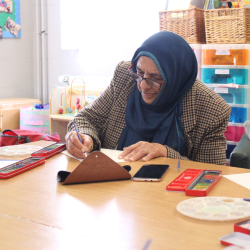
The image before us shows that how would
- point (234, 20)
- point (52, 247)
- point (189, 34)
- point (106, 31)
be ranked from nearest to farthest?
point (52, 247) → point (234, 20) → point (189, 34) → point (106, 31)

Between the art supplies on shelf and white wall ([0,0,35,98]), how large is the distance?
2.87 m

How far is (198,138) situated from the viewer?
155 centimetres

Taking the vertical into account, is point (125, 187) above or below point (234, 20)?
below

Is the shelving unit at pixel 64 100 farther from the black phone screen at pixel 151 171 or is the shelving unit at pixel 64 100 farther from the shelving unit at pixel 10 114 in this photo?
the black phone screen at pixel 151 171

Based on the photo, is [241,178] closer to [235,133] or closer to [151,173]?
[151,173]

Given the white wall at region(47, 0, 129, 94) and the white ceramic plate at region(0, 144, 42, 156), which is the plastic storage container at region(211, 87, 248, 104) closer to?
the white wall at region(47, 0, 129, 94)

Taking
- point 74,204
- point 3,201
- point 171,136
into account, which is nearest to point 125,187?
point 74,204

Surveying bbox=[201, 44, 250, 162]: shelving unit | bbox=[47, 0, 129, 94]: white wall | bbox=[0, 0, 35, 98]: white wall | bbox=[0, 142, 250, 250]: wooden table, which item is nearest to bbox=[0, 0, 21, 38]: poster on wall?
bbox=[0, 0, 35, 98]: white wall

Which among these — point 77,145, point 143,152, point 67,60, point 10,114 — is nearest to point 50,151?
point 77,145

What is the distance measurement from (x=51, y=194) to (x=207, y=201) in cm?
41

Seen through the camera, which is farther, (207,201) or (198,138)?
(198,138)

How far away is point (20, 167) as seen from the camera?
1.15m

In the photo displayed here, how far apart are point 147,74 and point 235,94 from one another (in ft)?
4.33

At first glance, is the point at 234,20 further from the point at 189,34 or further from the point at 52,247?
the point at 52,247
